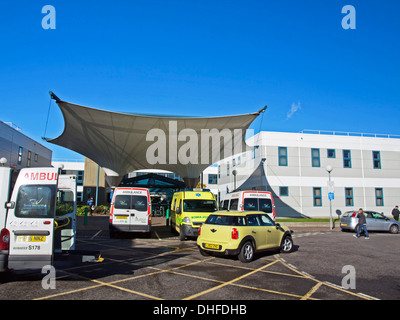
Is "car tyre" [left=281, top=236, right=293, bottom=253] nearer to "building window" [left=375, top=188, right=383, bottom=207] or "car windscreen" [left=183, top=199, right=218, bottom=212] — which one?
"car windscreen" [left=183, top=199, right=218, bottom=212]

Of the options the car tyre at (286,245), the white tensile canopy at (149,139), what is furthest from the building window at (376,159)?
the car tyre at (286,245)

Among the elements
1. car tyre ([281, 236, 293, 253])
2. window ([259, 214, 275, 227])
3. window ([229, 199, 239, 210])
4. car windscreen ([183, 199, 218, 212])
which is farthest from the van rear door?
window ([229, 199, 239, 210])

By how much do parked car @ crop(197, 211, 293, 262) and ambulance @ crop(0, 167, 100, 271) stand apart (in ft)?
15.3

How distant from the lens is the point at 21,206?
6.52 metres

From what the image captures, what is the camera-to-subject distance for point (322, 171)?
3092 cm

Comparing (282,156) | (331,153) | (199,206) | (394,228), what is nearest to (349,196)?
(331,153)

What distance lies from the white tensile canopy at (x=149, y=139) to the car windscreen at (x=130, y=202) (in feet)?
25.2

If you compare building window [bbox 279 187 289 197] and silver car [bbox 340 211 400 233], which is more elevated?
building window [bbox 279 187 289 197]

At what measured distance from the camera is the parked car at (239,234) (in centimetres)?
925

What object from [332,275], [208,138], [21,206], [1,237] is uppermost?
[208,138]

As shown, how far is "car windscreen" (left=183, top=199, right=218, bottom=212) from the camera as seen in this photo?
1473cm
